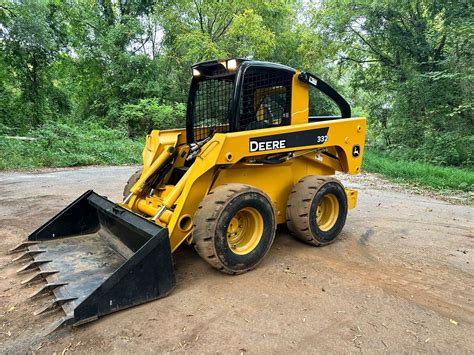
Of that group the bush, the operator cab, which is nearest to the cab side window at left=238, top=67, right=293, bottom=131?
the operator cab

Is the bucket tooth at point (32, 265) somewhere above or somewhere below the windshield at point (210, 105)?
below

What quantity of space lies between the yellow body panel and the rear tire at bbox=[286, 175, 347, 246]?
0.66 ft

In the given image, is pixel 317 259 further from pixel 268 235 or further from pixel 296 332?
pixel 296 332

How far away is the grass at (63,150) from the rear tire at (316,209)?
331 inches

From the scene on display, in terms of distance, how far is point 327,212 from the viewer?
426 cm

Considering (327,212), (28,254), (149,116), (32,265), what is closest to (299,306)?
(327,212)

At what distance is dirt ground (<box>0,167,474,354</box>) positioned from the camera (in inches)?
90.4

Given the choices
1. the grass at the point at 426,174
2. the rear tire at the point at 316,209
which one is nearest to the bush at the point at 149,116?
the grass at the point at 426,174

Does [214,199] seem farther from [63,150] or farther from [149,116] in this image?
[149,116]

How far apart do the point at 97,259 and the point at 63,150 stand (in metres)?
9.12

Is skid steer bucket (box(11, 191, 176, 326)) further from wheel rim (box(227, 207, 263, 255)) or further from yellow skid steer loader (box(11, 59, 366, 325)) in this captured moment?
wheel rim (box(227, 207, 263, 255))

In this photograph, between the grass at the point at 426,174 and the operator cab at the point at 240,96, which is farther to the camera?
the grass at the point at 426,174

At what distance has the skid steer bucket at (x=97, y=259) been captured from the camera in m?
2.50

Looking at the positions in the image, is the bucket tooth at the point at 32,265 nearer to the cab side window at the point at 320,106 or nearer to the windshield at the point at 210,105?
the windshield at the point at 210,105
